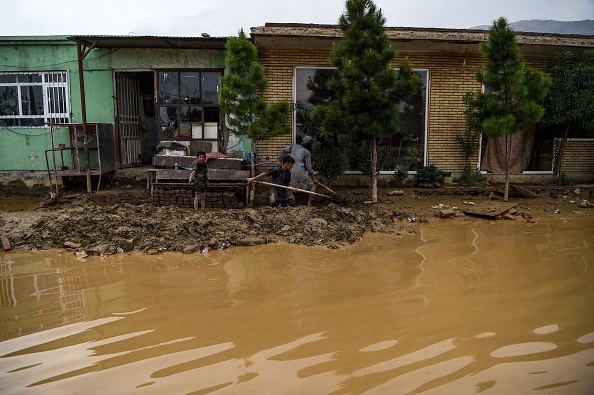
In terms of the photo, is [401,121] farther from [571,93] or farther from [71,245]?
[71,245]

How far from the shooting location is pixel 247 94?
9141 millimetres

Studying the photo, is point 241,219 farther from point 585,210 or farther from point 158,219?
point 585,210

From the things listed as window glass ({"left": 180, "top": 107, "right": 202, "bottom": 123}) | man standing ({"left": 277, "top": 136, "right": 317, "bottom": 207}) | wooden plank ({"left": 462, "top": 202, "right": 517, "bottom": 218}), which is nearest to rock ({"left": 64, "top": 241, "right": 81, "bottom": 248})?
man standing ({"left": 277, "top": 136, "right": 317, "bottom": 207})

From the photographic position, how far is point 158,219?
7.43 meters

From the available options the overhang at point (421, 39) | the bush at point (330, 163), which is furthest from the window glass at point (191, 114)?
the bush at point (330, 163)

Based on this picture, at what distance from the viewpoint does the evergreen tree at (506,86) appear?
9164 millimetres

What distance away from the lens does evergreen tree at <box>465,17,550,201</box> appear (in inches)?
361

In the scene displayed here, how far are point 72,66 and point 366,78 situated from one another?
7.24 m

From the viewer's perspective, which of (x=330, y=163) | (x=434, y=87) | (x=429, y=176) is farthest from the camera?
(x=434, y=87)

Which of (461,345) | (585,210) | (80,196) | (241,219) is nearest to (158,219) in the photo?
(241,219)

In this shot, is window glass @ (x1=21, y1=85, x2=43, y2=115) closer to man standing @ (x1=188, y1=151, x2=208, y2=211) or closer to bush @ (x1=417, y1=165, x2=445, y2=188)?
man standing @ (x1=188, y1=151, x2=208, y2=211)

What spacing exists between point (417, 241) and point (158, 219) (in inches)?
162

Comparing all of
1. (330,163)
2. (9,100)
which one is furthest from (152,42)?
(330,163)

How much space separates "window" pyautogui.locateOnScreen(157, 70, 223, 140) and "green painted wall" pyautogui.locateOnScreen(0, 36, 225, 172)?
0.30m
